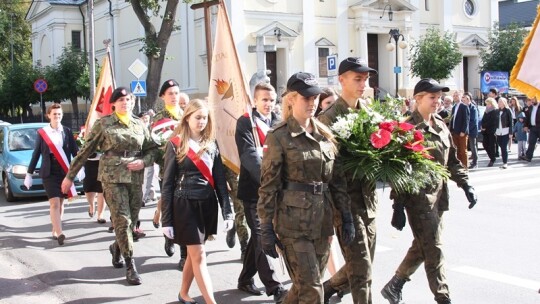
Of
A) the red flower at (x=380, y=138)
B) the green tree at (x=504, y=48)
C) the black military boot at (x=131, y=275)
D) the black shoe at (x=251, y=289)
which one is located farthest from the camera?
the green tree at (x=504, y=48)

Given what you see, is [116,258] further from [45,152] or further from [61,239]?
[45,152]

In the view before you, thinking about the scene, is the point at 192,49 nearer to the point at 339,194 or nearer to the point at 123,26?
the point at 123,26

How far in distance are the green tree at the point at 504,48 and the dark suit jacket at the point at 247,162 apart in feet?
125

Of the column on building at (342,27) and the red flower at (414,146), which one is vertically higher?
the column on building at (342,27)

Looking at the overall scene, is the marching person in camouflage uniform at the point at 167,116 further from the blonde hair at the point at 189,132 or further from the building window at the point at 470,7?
the building window at the point at 470,7

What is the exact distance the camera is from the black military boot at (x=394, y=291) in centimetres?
586

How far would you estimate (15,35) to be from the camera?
2411 inches

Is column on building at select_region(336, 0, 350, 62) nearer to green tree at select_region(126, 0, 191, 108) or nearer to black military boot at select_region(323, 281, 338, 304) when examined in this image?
green tree at select_region(126, 0, 191, 108)

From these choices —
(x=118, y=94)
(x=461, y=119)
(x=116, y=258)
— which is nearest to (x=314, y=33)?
(x=461, y=119)

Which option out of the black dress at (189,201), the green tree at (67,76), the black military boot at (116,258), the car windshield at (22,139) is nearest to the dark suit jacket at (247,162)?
the black dress at (189,201)

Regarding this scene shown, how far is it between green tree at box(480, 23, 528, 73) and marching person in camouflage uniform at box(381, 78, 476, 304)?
3779 cm

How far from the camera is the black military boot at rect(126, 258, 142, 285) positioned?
7082 millimetres

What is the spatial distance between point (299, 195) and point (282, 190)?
0.42ft

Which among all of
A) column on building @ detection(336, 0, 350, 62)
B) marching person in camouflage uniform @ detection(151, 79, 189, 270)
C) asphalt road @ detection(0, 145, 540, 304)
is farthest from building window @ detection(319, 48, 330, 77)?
marching person in camouflage uniform @ detection(151, 79, 189, 270)
